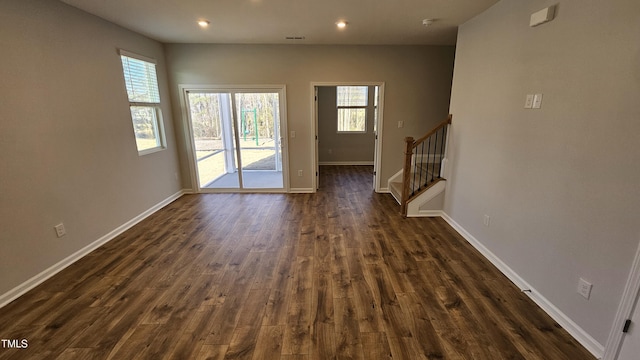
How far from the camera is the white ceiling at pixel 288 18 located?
2.83 m

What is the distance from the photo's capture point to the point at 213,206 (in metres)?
4.59

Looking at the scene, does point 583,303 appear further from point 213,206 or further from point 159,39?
point 159,39

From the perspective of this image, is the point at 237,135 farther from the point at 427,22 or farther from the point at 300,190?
the point at 427,22

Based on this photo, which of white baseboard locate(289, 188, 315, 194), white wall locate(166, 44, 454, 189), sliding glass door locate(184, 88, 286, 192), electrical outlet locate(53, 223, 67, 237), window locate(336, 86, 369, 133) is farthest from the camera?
window locate(336, 86, 369, 133)

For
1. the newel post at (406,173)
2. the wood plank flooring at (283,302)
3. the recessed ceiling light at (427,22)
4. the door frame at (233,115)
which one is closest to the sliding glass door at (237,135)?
the door frame at (233,115)

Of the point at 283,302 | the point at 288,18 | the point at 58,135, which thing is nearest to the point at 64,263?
the point at 58,135

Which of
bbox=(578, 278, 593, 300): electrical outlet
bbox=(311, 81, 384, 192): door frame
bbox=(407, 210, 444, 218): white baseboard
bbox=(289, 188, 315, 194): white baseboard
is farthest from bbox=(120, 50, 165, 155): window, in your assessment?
bbox=(578, 278, 593, 300): electrical outlet

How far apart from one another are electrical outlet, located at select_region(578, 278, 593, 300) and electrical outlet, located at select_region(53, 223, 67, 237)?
452 centimetres

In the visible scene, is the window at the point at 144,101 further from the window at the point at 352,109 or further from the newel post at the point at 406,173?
the window at the point at 352,109

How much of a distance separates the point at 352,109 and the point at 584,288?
6351mm

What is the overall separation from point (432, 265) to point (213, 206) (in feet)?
11.5

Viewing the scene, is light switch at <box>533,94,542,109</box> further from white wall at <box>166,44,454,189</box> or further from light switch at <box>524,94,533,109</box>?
white wall at <box>166,44,454,189</box>

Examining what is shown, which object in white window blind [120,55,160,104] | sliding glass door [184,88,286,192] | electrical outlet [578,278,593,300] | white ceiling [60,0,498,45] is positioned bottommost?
electrical outlet [578,278,593,300]

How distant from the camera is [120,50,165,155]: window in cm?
379
